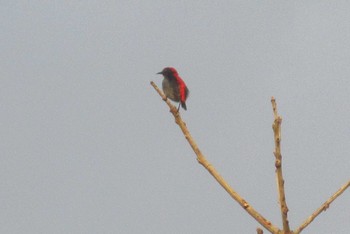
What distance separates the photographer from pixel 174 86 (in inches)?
565

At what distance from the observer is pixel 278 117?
399 cm

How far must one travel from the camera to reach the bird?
1421 centimetres

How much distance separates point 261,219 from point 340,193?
1.88 ft

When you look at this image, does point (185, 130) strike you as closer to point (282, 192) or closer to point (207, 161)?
point (207, 161)

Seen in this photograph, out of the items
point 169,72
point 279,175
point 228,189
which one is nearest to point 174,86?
point 169,72

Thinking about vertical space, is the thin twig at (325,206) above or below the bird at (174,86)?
below

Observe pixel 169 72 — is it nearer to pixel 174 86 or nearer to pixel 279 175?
pixel 174 86

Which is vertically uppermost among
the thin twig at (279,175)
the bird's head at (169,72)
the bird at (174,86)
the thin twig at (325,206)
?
the bird's head at (169,72)

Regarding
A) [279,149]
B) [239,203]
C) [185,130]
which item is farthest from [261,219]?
[185,130]

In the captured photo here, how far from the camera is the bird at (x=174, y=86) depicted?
559 inches

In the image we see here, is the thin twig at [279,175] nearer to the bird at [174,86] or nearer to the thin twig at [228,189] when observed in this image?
the thin twig at [228,189]

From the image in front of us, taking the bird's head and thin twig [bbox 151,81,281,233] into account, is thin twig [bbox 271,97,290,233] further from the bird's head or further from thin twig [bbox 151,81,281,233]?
the bird's head

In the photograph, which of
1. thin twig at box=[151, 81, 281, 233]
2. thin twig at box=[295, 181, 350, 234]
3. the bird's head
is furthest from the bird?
thin twig at box=[295, 181, 350, 234]

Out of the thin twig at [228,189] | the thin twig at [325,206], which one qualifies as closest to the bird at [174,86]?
the thin twig at [228,189]
